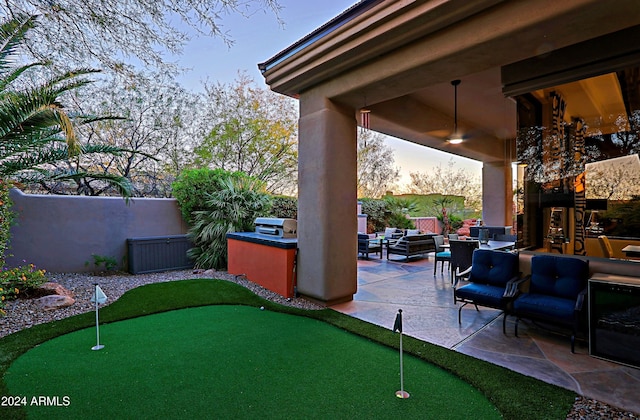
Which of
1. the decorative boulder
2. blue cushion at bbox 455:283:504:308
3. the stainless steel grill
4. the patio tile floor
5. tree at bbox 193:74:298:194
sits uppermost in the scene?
tree at bbox 193:74:298:194

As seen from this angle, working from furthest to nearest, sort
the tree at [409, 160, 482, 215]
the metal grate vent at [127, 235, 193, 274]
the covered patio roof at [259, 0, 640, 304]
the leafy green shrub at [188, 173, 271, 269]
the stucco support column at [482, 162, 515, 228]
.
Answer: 1. the tree at [409, 160, 482, 215]
2. the stucco support column at [482, 162, 515, 228]
3. the leafy green shrub at [188, 173, 271, 269]
4. the metal grate vent at [127, 235, 193, 274]
5. the covered patio roof at [259, 0, 640, 304]

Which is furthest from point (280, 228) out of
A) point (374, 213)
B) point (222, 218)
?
point (374, 213)

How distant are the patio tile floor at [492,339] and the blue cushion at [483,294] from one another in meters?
0.32

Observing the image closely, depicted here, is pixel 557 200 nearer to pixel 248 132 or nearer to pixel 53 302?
pixel 53 302

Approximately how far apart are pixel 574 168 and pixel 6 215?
29.1ft

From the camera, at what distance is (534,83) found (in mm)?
4449

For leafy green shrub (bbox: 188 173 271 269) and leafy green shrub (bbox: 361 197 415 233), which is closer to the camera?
leafy green shrub (bbox: 188 173 271 269)

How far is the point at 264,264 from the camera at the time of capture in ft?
19.5

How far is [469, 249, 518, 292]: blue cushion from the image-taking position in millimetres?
4465

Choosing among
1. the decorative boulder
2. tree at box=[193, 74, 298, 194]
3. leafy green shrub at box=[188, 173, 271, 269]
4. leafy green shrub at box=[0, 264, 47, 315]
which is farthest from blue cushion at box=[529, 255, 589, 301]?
tree at box=[193, 74, 298, 194]

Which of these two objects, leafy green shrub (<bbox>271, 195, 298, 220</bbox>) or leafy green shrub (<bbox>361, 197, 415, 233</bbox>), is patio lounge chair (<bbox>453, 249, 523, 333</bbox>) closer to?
leafy green shrub (<bbox>271, 195, 298, 220</bbox>)

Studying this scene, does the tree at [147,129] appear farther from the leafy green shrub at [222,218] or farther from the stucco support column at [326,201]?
the stucco support column at [326,201]

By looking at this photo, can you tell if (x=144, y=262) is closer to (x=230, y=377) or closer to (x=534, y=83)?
(x=230, y=377)

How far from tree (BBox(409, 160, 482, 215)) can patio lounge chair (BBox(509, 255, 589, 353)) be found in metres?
16.2
